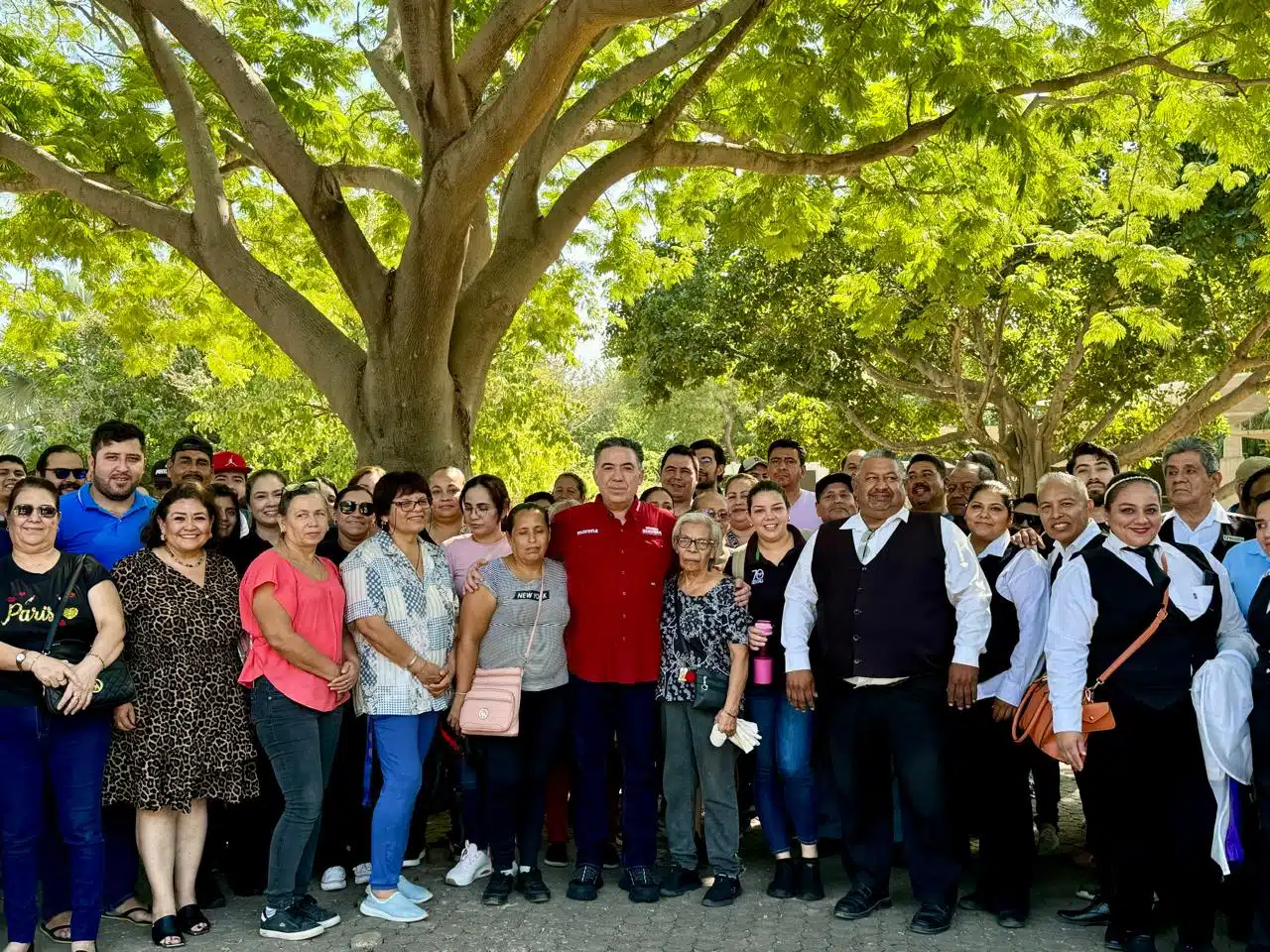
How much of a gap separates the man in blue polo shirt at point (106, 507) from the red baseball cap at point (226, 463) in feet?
5.46

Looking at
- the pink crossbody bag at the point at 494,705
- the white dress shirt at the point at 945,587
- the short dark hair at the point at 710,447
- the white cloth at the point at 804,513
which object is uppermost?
the short dark hair at the point at 710,447

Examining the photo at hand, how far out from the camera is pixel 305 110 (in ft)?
33.0

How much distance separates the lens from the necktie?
16.7ft

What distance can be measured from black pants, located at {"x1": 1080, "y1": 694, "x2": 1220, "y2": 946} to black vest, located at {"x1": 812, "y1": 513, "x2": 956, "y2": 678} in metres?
0.84

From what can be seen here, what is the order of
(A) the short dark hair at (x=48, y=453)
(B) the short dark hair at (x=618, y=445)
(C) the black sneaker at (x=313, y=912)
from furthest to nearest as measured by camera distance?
1. (A) the short dark hair at (x=48, y=453)
2. (B) the short dark hair at (x=618, y=445)
3. (C) the black sneaker at (x=313, y=912)

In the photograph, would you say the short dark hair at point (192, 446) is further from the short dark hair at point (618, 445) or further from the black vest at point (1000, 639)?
the black vest at point (1000, 639)

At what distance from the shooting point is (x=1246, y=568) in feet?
17.5

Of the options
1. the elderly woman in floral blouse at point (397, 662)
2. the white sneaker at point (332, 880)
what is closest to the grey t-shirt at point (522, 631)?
the elderly woman in floral blouse at point (397, 662)

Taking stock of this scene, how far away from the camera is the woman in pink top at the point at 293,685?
542 centimetres

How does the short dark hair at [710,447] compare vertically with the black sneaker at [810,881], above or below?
above

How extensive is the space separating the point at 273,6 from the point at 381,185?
1832 millimetres

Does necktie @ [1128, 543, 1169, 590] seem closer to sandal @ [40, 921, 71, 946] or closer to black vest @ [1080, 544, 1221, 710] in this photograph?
black vest @ [1080, 544, 1221, 710]

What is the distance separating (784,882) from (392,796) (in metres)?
2.01

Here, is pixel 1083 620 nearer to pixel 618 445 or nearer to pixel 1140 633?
pixel 1140 633
